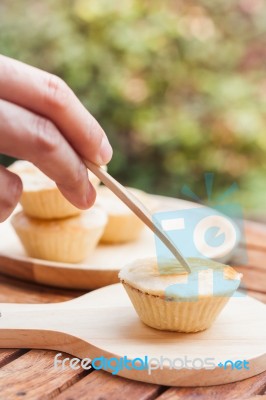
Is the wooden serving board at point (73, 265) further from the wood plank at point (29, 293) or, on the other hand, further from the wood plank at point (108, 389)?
the wood plank at point (108, 389)

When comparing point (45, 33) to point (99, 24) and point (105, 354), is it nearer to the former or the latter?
point (99, 24)

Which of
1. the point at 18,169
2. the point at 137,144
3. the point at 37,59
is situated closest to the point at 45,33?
the point at 37,59

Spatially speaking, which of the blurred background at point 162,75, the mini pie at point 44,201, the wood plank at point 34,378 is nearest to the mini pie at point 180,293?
the wood plank at point 34,378

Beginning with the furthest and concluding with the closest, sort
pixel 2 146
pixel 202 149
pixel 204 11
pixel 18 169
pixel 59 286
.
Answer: pixel 204 11
pixel 202 149
pixel 18 169
pixel 59 286
pixel 2 146

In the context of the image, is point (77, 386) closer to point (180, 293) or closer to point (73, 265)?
point (180, 293)

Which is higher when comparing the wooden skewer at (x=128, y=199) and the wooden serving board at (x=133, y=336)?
the wooden skewer at (x=128, y=199)

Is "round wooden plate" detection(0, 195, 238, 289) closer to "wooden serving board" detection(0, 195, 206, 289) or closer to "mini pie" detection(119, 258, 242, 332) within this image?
"wooden serving board" detection(0, 195, 206, 289)

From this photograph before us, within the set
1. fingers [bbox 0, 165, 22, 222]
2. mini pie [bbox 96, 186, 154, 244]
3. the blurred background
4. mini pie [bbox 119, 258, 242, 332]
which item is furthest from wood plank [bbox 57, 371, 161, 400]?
the blurred background
